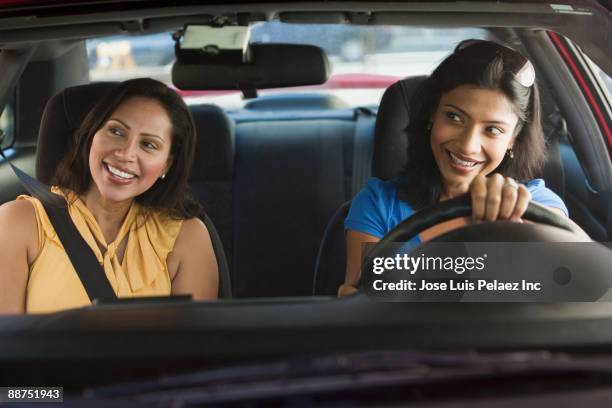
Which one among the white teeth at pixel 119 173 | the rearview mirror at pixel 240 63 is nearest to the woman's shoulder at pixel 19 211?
the white teeth at pixel 119 173

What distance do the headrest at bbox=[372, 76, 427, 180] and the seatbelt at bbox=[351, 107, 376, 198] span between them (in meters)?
0.57

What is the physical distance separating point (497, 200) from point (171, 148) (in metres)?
0.93

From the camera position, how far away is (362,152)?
311 centimetres

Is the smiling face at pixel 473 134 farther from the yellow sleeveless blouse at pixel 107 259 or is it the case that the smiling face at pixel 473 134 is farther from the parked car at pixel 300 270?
the yellow sleeveless blouse at pixel 107 259

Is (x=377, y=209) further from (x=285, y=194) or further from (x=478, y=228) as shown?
(x=285, y=194)

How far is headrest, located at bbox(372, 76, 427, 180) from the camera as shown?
2.35 m

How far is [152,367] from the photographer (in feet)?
4.53

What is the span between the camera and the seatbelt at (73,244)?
198cm

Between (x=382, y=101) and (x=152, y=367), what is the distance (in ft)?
4.18

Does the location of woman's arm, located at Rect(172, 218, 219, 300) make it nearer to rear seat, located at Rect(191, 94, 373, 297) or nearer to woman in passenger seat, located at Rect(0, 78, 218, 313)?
woman in passenger seat, located at Rect(0, 78, 218, 313)

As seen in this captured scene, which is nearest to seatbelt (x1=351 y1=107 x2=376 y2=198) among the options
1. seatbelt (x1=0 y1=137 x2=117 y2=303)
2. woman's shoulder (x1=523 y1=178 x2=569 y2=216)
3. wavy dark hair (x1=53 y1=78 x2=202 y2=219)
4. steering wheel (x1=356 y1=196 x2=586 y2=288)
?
wavy dark hair (x1=53 y1=78 x2=202 y2=219)

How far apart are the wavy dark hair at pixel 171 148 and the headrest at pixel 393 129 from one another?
0.53m

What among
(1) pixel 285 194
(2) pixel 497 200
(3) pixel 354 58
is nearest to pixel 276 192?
(1) pixel 285 194

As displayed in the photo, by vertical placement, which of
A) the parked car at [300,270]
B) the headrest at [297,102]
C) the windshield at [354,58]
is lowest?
the parked car at [300,270]
